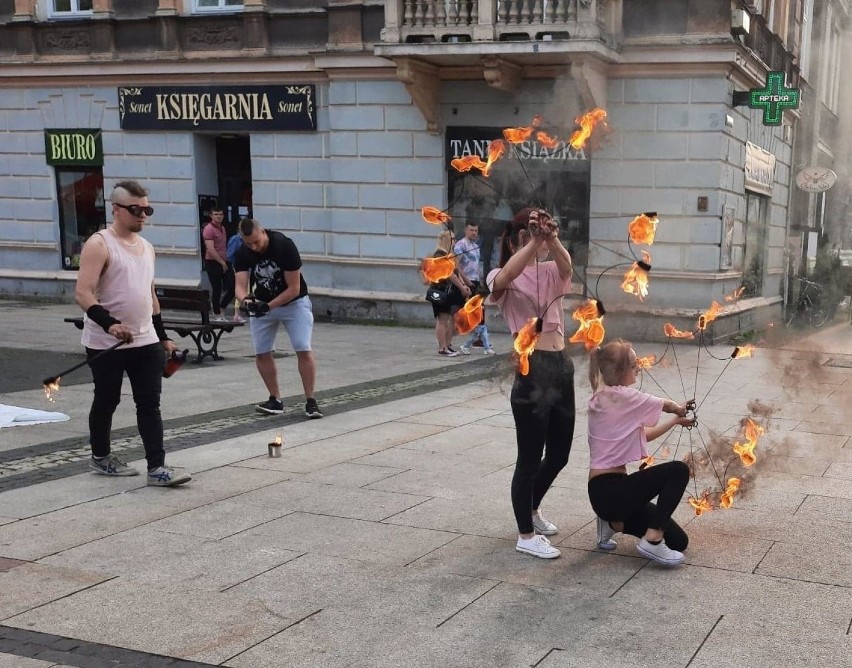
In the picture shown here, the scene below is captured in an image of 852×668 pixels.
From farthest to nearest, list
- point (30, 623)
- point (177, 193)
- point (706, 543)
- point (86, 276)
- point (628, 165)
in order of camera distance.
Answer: point (177, 193) → point (628, 165) → point (86, 276) → point (706, 543) → point (30, 623)

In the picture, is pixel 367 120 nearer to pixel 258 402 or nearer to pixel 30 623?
pixel 258 402

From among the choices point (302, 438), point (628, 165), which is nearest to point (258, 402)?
point (302, 438)

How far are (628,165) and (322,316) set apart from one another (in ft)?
19.9

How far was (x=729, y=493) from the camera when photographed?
16.5ft

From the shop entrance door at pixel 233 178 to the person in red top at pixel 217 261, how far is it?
102 cm

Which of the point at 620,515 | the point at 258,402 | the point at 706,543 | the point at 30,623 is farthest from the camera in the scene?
the point at 258,402

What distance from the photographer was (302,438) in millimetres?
7227

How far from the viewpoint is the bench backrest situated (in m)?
11.8

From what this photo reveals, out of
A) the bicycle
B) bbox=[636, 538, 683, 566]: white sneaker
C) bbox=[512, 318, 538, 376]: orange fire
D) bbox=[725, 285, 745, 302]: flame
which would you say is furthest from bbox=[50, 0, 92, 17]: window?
bbox=[636, 538, 683, 566]: white sneaker

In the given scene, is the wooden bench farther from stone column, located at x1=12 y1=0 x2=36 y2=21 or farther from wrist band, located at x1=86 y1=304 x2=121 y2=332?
stone column, located at x1=12 y1=0 x2=36 y2=21

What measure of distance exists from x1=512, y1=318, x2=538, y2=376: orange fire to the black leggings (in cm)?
63

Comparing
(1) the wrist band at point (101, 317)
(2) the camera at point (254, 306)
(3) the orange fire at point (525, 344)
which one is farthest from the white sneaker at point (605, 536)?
(2) the camera at point (254, 306)

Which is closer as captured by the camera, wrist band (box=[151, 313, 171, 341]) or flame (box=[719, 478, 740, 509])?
flame (box=[719, 478, 740, 509])

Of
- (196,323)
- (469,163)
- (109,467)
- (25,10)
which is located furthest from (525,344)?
(25,10)
